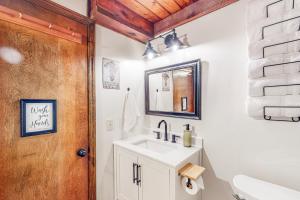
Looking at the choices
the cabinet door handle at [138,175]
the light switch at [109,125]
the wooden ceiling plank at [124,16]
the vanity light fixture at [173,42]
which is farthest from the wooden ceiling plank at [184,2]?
the cabinet door handle at [138,175]

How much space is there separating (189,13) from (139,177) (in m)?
1.81

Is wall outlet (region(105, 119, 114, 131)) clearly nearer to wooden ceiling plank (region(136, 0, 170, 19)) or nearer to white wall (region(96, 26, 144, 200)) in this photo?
white wall (region(96, 26, 144, 200))

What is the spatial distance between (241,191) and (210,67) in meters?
1.07

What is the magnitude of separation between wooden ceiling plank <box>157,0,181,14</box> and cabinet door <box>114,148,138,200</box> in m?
1.63

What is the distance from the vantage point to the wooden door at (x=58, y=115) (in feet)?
3.30

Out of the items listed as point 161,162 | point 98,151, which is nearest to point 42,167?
point 98,151

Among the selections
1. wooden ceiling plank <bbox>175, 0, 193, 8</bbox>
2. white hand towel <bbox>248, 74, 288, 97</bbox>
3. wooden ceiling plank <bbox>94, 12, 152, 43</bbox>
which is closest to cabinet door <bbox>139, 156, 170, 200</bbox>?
white hand towel <bbox>248, 74, 288, 97</bbox>

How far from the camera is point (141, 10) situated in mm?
1696

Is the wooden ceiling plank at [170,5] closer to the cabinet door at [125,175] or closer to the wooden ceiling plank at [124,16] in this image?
the wooden ceiling plank at [124,16]

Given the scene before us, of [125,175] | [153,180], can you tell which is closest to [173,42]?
[153,180]

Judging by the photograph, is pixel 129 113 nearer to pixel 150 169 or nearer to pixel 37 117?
pixel 150 169

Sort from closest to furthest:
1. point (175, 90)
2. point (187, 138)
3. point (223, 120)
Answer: point (223, 120), point (187, 138), point (175, 90)

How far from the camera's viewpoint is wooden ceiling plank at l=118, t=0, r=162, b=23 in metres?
1.57

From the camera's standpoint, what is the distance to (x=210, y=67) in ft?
4.84
